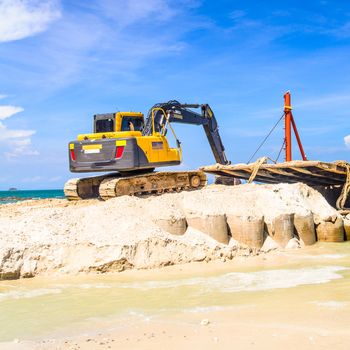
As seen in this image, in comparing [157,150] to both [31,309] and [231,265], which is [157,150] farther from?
[31,309]

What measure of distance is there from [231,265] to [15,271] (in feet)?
14.7

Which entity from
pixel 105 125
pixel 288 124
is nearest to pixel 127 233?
pixel 105 125

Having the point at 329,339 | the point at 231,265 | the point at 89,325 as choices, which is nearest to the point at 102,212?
the point at 231,265

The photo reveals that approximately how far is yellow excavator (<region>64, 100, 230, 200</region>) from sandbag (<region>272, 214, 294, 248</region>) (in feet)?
12.9

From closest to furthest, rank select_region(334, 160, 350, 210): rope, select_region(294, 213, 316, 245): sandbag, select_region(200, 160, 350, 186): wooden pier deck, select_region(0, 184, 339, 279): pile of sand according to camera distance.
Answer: select_region(0, 184, 339, 279): pile of sand, select_region(294, 213, 316, 245): sandbag, select_region(200, 160, 350, 186): wooden pier deck, select_region(334, 160, 350, 210): rope

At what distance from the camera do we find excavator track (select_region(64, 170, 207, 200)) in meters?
14.4

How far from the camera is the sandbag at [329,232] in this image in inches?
561

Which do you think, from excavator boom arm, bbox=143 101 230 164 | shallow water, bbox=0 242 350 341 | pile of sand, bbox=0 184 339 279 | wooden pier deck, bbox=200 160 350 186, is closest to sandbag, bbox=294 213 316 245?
pile of sand, bbox=0 184 339 279

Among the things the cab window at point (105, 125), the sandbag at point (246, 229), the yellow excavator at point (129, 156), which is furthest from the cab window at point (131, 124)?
the sandbag at point (246, 229)

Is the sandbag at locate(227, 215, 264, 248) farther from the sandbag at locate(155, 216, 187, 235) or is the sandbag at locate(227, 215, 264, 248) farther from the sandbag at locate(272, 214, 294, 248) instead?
the sandbag at locate(155, 216, 187, 235)

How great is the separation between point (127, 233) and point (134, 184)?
13.0 ft

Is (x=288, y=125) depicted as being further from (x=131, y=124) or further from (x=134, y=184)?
(x=134, y=184)

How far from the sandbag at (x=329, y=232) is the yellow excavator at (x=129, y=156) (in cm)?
438

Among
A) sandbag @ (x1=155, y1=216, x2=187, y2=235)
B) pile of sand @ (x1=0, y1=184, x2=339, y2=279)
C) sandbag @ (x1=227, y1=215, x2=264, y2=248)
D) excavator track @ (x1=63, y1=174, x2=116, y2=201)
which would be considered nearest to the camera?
pile of sand @ (x1=0, y1=184, x2=339, y2=279)
